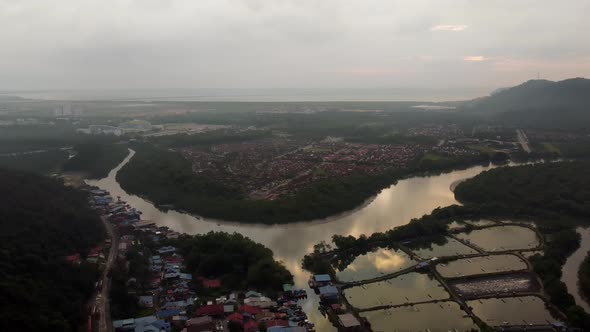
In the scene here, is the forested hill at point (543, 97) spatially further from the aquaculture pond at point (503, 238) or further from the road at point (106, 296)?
Answer: the road at point (106, 296)

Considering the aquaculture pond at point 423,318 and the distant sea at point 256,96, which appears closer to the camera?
the aquaculture pond at point 423,318

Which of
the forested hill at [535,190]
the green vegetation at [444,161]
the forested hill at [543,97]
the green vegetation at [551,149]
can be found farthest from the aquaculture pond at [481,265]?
the forested hill at [543,97]

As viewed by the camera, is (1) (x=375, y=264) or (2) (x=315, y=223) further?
(2) (x=315, y=223)

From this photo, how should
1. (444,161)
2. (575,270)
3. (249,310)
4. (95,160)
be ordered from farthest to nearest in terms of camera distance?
(95,160) → (444,161) → (575,270) → (249,310)

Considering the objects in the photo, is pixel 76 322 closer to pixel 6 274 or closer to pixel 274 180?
pixel 6 274

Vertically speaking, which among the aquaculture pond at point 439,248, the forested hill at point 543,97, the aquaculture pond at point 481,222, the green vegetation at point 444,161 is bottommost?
the aquaculture pond at point 439,248

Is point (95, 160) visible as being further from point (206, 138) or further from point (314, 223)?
point (314, 223)

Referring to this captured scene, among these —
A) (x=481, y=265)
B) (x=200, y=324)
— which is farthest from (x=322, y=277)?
(x=481, y=265)
